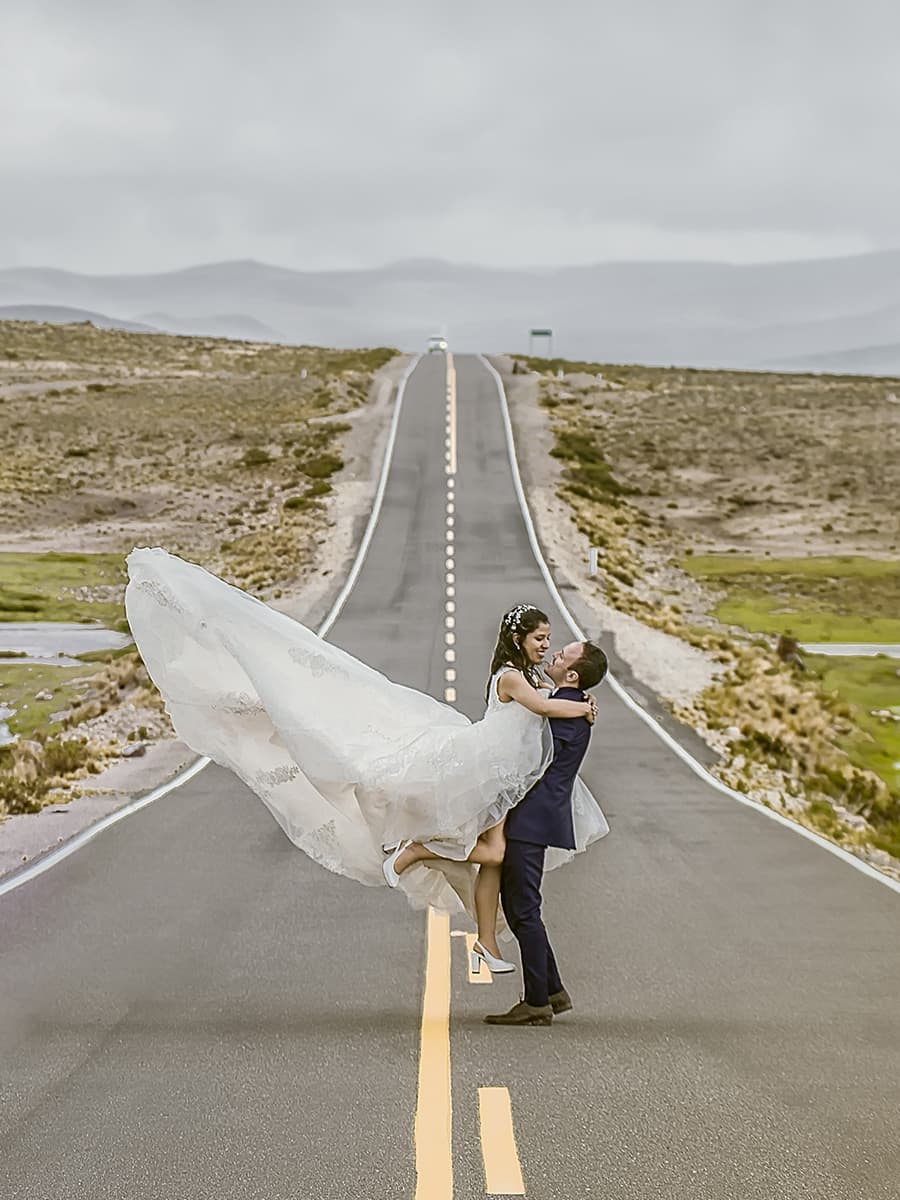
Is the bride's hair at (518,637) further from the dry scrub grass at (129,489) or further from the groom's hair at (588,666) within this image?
the dry scrub grass at (129,489)

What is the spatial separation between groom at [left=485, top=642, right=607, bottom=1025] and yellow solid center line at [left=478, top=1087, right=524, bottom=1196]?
973 mm

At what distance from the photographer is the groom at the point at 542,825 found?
6855mm

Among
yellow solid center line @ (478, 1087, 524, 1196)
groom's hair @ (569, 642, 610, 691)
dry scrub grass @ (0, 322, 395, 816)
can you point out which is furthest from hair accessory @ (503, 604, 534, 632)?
dry scrub grass @ (0, 322, 395, 816)

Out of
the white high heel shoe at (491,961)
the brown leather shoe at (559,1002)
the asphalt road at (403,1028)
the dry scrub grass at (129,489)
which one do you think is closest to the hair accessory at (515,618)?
the white high heel shoe at (491,961)

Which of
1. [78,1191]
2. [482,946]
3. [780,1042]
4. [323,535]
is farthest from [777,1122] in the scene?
[323,535]

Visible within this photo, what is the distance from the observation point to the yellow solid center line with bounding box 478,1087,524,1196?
5.09 metres

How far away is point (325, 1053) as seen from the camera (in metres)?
6.55

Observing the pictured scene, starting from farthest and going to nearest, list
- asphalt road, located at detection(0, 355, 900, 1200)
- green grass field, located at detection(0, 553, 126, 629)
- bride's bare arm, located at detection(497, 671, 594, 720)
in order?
1. green grass field, located at detection(0, 553, 126, 629)
2. bride's bare arm, located at detection(497, 671, 594, 720)
3. asphalt road, located at detection(0, 355, 900, 1200)

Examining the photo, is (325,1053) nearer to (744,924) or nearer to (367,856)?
(367,856)

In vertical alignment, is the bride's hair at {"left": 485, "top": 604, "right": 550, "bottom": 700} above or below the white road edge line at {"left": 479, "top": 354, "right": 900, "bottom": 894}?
above

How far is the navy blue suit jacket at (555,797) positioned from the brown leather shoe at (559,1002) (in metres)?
0.92

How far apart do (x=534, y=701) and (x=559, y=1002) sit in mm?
1811

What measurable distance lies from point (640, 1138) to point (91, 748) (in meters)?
14.2

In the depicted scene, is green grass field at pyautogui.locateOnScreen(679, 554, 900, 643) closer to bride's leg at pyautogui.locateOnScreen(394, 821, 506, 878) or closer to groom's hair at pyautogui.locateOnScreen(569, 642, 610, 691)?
groom's hair at pyautogui.locateOnScreen(569, 642, 610, 691)
